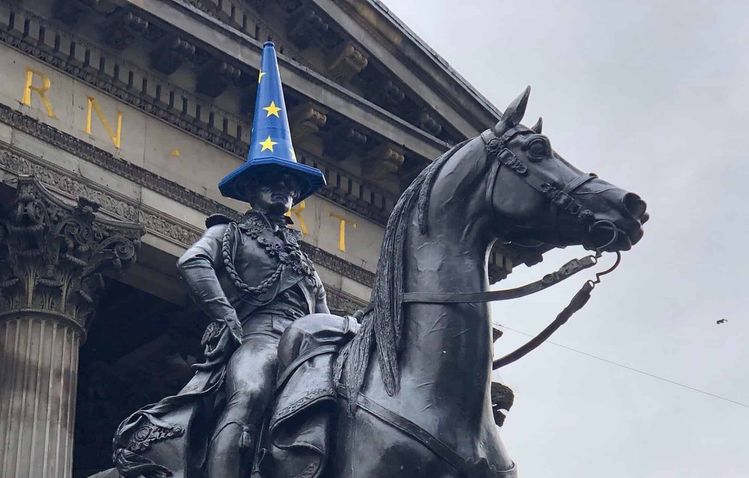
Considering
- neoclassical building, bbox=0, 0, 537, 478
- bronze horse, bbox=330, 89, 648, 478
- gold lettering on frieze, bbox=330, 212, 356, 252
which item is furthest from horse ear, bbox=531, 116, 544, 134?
gold lettering on frieze, bbox=330, 212, 356, 252

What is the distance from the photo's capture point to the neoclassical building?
20938mm

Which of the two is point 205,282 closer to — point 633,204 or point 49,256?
point 633,204

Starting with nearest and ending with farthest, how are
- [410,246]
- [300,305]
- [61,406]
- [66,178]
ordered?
[410,246] → [300,305] → [61,406] → [66,178]

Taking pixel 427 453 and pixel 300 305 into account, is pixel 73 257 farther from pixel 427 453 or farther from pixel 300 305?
pixel 427 453

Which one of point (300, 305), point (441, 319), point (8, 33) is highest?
point (8, 33)

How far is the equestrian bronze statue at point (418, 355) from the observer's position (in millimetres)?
8484

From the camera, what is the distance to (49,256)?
68.9ft

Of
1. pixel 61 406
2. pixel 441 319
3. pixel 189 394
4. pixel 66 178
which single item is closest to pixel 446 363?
pixel 441 319

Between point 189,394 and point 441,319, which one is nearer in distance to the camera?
point 441,319

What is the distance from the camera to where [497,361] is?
30.3 feet

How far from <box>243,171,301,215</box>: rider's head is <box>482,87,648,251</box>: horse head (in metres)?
2.02

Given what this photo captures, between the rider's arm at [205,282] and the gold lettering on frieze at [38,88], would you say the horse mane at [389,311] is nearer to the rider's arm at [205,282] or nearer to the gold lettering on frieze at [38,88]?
the rider's arm at [205,282]

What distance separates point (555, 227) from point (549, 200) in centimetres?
14

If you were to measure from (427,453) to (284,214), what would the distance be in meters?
→ 2.72
